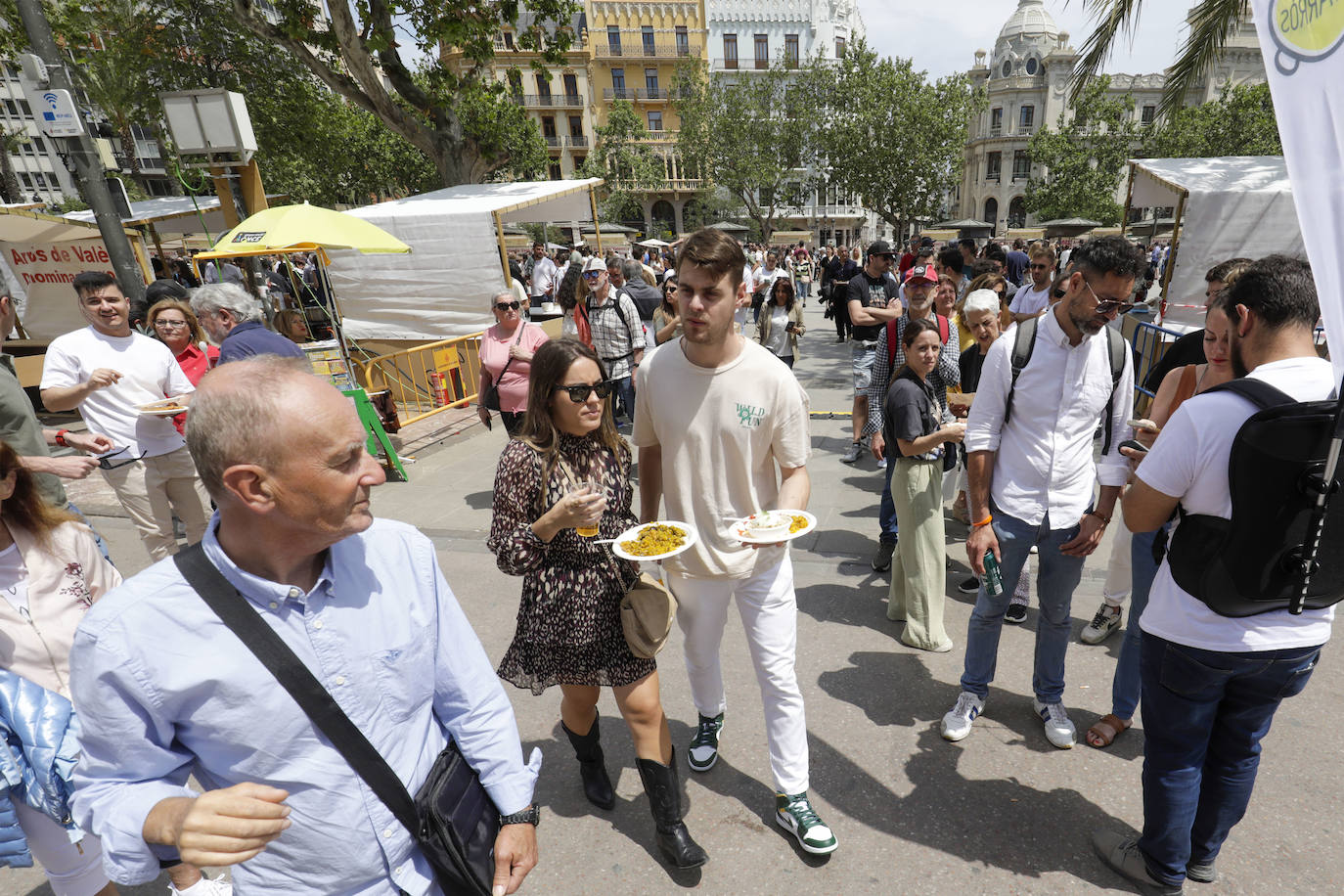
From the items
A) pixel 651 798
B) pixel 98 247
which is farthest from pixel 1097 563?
pixel 98 247

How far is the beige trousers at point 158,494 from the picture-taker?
4.48 m

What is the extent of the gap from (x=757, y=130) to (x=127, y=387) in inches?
1574

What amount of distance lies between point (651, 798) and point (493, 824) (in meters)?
1.18

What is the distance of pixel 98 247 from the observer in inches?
417

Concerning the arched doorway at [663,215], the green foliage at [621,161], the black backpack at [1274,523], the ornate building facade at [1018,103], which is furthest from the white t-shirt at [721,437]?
the ornate building facade at [1018,103]

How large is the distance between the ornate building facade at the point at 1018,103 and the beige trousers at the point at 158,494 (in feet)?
218

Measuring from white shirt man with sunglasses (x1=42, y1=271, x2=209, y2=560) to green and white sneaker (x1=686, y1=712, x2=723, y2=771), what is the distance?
359cm

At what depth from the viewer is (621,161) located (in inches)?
1885

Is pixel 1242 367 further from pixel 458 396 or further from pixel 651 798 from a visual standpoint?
pixel 458 396

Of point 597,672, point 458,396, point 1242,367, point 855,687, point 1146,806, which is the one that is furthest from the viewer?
point 458,396

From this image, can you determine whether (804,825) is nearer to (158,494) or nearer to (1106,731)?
(1106,731)

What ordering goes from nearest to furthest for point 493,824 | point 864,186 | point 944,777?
point 493,824, point 944,777, point 864,186

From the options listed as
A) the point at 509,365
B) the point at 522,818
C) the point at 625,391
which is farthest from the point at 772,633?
the point at 625,391

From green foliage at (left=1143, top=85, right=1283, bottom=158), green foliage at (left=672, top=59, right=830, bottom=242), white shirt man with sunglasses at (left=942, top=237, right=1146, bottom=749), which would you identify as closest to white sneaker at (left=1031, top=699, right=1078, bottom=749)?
white shirt man with sunglasses at (left=942, top=237, right=1146, bottom=749)
